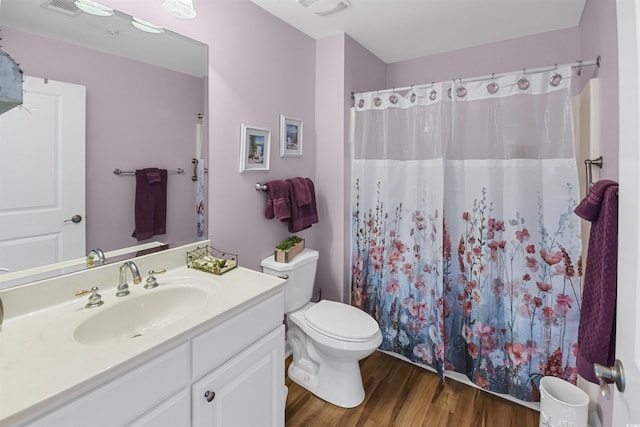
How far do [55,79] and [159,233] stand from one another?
0.72 m

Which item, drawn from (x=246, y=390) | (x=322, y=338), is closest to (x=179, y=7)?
(x=246, y=390)

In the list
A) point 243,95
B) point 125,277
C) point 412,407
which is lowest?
point 412,407

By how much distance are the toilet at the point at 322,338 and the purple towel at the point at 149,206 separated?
0.69 metres

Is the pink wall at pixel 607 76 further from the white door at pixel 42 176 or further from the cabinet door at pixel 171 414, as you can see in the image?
the white door at pixel 42 176

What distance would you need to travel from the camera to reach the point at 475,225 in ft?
6.30

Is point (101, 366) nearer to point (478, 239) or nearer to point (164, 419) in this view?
point (164, 419)

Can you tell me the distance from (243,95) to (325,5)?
2.30 ft

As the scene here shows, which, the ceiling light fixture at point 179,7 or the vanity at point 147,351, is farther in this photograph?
the ceiling light fixture at point 179,7

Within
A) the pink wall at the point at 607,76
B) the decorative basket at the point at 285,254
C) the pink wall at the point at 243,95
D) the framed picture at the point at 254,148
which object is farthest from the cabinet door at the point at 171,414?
the pink wall at the point at 607,76

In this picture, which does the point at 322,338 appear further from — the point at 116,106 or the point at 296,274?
the point at 116,106

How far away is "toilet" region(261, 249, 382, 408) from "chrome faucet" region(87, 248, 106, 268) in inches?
34.9

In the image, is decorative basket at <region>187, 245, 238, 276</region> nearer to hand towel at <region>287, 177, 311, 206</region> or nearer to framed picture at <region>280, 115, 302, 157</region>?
hand towel at <region>287, 177, 311, 206</region>

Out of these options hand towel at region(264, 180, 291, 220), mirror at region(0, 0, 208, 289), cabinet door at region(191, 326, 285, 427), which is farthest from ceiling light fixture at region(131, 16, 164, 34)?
cabinet door at region(191, 326, 285, 427)

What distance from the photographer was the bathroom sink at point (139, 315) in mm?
1108
